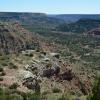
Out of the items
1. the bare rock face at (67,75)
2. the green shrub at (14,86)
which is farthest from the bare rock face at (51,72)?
the green shrub at (14,86)

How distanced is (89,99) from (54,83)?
49.5 feet

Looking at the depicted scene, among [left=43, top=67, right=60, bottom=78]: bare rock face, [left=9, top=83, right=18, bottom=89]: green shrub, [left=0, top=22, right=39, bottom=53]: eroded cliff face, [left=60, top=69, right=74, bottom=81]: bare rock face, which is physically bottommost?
[left=0, top=22, right=39, bottom=53]: eroded cliff face

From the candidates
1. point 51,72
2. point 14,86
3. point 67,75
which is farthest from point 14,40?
point 14,86

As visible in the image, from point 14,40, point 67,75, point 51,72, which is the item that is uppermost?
point 51,72

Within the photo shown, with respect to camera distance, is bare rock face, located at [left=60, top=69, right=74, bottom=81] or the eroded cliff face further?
the eroded cliff face

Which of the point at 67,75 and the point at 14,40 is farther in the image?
the point at 14,40

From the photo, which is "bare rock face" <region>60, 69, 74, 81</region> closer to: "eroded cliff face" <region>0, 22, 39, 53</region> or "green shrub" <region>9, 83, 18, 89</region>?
"green shrub" <region>9, 83, 18, 89</region>

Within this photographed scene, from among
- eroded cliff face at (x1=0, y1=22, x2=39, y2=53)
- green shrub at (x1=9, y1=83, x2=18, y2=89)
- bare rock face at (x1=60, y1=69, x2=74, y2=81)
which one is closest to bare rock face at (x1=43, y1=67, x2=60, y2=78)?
bare rock face at (x1=60, y1=69, x2=74, y2=81)

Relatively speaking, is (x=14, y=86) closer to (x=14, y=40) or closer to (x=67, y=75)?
(x=67, y=75)

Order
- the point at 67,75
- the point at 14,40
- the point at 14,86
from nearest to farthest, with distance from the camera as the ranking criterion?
the point at 14,86 → the point at 67,75 → the point at 14,40

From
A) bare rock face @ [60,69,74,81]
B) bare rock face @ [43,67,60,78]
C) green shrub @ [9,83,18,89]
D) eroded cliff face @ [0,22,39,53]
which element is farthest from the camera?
eroded cliff face @ [0,22,39,53]

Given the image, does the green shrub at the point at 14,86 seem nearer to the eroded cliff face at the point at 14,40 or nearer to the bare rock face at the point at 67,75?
the bare rock face at the point at 67,75

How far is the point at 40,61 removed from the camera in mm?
40625

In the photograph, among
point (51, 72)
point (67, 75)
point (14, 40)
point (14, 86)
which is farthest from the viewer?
point (14, 40)
